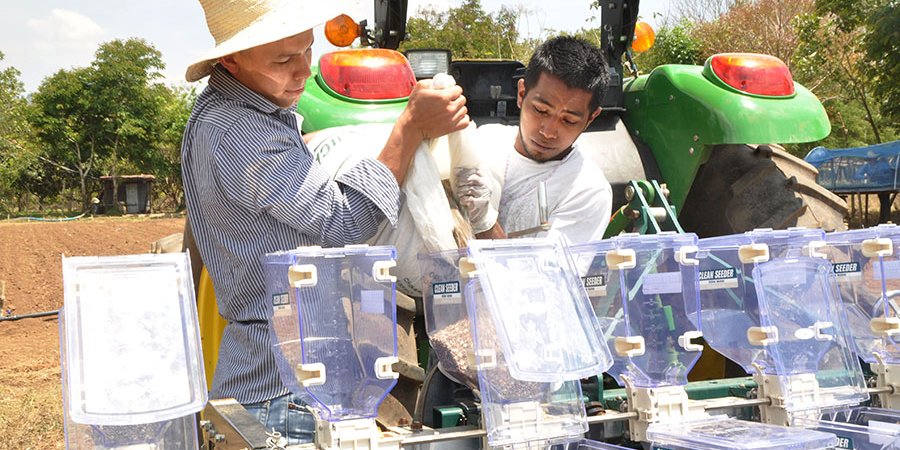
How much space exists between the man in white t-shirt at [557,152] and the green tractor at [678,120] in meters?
0.32

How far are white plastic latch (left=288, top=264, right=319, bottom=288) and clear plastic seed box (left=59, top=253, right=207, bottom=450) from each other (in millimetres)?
183

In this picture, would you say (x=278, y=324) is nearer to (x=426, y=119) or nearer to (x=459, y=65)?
(x=426, y=119)

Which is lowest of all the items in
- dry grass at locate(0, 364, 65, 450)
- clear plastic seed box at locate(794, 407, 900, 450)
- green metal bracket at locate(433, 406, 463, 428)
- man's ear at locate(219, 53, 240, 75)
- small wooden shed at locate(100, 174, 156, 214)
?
dry grass at locate(0, 364, 65, 450)

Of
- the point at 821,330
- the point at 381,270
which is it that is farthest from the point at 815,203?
the point at 381,270

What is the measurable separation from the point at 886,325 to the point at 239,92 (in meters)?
1.60

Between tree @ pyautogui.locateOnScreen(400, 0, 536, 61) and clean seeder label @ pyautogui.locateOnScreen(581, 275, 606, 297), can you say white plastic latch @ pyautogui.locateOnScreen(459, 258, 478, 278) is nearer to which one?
clean seeder label @ pyautogui.locateOnScreen(581, 275, 606, 297)

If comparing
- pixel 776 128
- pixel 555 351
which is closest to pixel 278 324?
pixel 555 351

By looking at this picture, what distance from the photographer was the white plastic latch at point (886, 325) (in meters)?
2.19

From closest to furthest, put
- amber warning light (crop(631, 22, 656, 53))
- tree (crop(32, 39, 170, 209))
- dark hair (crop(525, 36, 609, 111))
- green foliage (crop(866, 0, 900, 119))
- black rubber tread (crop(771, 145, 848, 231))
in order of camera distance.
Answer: dark hair (crop(525, 36, 609, 111)), black rubber tread (crop(771, 145, 848, 231)), amber warning light (crop(631, 22, 656, 53)), green foliage (crop(866, 0, 900, 119)), tree (crop(32, 39, 170, 209))

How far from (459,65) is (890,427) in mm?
2400

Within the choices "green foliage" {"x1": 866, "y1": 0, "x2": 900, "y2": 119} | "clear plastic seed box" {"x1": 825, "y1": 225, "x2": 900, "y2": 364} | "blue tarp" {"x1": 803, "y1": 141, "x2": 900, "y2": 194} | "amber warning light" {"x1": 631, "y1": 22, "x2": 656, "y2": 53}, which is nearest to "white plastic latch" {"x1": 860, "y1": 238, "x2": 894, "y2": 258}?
"clear plastic seed box" {"x1": 825, "y1": 225, "x2": 900, "y2": 364}

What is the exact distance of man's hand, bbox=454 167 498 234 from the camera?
219 centimetres

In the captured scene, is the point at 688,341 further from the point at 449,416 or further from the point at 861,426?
the point at 449,416

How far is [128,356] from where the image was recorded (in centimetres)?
150
